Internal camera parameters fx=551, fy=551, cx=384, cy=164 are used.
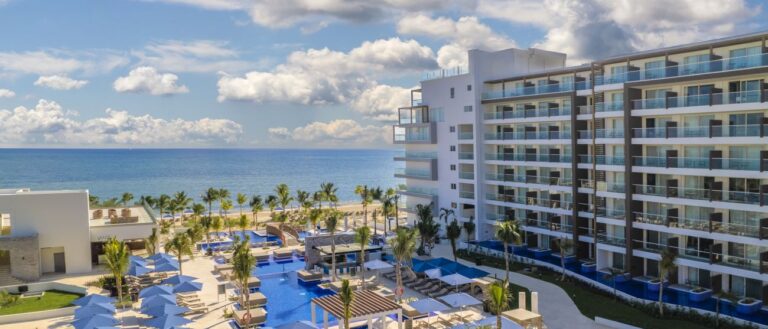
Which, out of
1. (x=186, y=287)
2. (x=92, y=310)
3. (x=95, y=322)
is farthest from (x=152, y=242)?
(x=95, y=322)

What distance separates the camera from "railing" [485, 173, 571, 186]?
47.7m

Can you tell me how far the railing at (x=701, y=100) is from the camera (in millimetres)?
33344

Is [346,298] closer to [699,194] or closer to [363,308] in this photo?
[363,308]

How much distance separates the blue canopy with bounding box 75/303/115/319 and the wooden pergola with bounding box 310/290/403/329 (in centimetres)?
1143

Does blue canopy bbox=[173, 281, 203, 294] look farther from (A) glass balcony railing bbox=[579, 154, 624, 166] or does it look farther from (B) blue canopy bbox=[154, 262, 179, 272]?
(A) glass balcony railing bbox=[579, 154, 624, 166]

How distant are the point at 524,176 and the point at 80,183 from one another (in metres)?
172

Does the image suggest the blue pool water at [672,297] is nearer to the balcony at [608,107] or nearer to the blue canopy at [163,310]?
the balcony at [608,107]

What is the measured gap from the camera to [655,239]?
129ft

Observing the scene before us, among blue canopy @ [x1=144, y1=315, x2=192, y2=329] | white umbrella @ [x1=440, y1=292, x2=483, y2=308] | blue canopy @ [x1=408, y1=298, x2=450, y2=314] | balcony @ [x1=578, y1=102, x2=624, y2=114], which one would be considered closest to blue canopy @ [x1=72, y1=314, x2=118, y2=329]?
blue canopy @ [x1=144, y1=315, x2=192, y2=329]

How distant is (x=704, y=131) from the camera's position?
3550cm

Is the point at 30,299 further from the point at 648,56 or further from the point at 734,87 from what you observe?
the point at 734,87

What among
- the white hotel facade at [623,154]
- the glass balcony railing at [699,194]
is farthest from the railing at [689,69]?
the glass balcony railing at [699,194]

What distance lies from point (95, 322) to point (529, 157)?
3710 cm

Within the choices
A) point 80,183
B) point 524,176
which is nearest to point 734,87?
point 524,176
